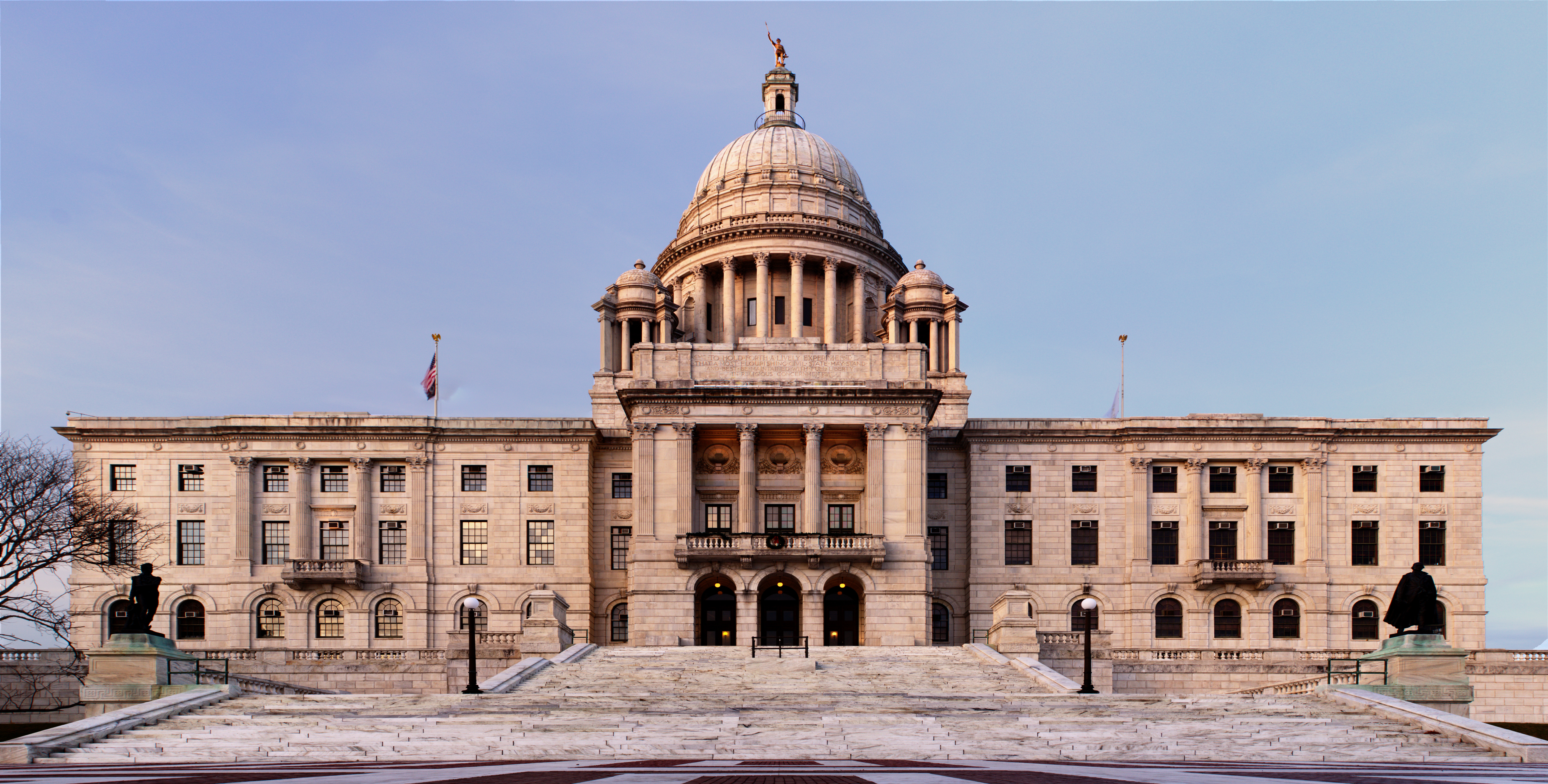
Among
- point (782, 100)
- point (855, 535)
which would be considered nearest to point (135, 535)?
point (855, 535)

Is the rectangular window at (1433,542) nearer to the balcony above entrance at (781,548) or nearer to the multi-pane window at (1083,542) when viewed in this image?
the multi-pane window at (1083,542)

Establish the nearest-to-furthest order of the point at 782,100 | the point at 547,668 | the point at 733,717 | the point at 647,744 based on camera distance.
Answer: the point at 647,744
the point at 733,717
the point at 547,668
the point at 782,100

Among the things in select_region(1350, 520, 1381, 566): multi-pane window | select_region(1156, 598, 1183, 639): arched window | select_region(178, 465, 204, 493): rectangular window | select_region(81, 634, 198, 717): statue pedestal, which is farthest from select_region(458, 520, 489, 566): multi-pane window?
select_region(1350, 520, 1381, 566): multi-pane window

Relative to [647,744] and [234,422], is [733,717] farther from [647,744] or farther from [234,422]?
[234,422]

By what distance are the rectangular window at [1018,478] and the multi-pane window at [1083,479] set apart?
1945 millimetres

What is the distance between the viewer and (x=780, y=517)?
56281 millimetres

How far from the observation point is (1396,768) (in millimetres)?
18359

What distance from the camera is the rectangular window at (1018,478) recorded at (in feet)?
194

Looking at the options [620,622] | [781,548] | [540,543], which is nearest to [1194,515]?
[781,548]

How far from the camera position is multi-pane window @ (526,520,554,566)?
5844 centimetres

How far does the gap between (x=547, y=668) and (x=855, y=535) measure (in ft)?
58.3

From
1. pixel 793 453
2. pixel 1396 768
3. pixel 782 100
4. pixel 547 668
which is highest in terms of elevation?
pixel 782 100

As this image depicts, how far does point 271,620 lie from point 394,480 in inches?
330

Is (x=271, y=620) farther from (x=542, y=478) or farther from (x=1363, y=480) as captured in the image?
(x=1363, y=480)
